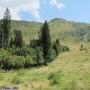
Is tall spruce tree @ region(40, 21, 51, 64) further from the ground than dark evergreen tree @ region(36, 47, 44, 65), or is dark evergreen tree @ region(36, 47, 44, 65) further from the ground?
tall spruce tree @ region(40, 21, 51, 64)

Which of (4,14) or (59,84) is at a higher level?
(4,14)

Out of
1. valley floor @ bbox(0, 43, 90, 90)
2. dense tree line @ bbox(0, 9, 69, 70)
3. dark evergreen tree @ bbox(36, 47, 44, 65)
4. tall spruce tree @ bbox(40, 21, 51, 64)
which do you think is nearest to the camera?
valley floor @ bbox(0, 43, 90, 90)

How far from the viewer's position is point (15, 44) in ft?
459

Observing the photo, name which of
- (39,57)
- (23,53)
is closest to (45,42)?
(39,57)

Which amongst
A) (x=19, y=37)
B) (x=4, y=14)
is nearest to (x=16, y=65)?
(x=4, y=14)

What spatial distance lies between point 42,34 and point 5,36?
1348cm

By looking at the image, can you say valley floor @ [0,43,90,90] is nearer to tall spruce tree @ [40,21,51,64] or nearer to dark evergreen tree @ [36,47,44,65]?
dark evergreen tree @ [36,47,44,65]

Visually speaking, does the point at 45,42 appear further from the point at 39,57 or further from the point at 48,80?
the point at 48,80

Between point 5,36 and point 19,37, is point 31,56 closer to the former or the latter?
point 5,36

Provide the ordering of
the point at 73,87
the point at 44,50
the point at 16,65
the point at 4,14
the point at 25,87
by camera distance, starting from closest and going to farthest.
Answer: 1. the point at 73,87
2. the point at 25,87
3. the point at 16,65
4. the point at 44,50
5. the point at 4,14

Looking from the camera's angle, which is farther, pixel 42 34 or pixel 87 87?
pixel 42 34

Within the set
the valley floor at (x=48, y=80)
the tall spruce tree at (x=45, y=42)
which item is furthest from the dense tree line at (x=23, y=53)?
the valley floor at (x=48, y=80)

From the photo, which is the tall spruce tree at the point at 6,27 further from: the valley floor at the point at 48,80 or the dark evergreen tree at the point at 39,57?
the valley floor at the point at 48,80

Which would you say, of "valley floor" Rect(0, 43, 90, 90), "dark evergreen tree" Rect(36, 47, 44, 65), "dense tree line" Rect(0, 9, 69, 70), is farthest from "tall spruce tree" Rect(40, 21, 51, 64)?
"valley floor" Rect(0, 43, 90, 90)
